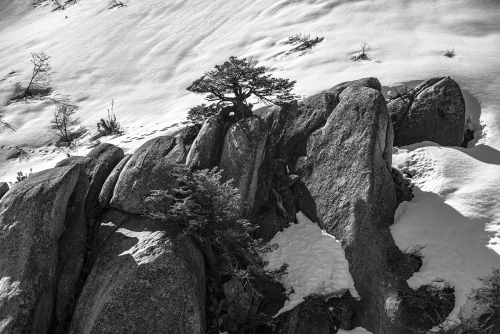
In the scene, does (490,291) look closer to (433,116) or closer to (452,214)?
(452,214)

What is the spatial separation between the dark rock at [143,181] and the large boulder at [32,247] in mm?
939

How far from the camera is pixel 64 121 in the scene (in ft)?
48.4

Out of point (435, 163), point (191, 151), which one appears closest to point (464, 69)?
point (435, 163)

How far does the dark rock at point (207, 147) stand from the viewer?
8766mm

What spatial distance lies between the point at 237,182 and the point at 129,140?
17.8ft

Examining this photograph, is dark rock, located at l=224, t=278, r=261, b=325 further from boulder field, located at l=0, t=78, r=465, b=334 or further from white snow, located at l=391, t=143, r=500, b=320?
white snow, located at l=391, t=143, r=500, b=320

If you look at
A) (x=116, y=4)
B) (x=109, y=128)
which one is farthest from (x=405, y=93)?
(x=116, y=4)

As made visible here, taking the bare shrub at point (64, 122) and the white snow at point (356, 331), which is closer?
the white snow at point (356, 331)

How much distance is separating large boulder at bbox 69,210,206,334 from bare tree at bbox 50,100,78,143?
8.48m

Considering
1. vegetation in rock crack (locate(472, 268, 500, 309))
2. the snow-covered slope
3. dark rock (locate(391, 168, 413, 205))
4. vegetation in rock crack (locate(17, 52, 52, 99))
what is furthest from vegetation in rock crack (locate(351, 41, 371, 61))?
vegetation in rock crack (locate(17, 52, 52, 99))

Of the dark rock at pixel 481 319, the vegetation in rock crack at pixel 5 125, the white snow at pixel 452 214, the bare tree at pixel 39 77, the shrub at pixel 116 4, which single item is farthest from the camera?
the shrub at pixel 116 4

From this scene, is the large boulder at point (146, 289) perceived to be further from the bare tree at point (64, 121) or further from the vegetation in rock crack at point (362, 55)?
the vegetation in rock crack at point (362, 55)

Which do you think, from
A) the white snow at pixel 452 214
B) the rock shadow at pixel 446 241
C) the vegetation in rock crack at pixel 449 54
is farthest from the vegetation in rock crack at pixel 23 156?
the vegetation in rock crack at pixel 449 54

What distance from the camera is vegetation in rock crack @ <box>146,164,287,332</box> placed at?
743 centimetres
